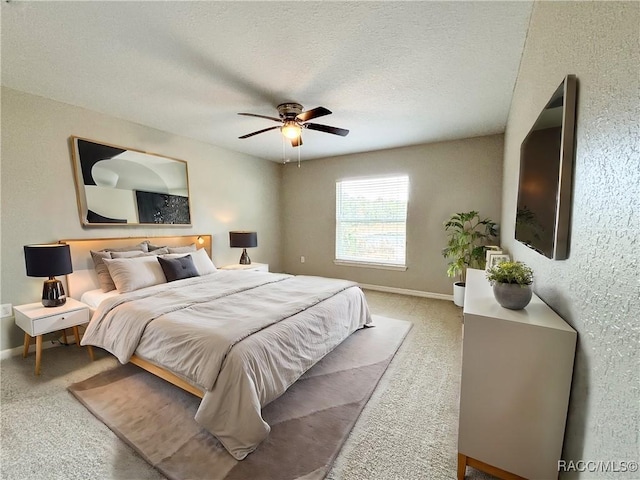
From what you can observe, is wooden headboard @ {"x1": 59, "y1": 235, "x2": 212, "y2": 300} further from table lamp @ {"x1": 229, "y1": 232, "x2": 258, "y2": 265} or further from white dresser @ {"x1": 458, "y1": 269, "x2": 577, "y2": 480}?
white dresser @ {"x1": 458, "y1": 269, "x2": 577, "y2": 480}

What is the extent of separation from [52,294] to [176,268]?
1039 mm

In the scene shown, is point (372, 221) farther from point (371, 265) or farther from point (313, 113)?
point (313, 113)

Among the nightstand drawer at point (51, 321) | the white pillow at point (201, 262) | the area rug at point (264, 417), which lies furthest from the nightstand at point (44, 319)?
the white pillow at point (201, 262)

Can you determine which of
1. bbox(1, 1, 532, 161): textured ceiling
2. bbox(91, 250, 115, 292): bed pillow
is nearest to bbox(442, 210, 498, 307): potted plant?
bbox(1, 1, 532, 161): textured ceiling

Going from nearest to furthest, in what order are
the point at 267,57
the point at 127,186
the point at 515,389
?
the point at 515,389 < the point at 267,57 < the point at 127,186

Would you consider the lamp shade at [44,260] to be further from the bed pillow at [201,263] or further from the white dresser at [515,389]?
the white dresser at [515,389]

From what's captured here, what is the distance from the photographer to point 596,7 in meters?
0.89

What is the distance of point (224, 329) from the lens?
1.78 metres

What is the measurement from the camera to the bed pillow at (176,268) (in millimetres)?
3061

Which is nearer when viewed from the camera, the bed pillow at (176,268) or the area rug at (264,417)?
the area rug at (264,417)

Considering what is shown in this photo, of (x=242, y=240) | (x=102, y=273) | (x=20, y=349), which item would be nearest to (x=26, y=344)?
(x=20, y=349)

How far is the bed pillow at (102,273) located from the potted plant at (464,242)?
13.8ft

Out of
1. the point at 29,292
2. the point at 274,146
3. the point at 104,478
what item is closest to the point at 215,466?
the point at 104,478

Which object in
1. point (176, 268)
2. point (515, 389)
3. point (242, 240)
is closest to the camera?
point (515, 389)
